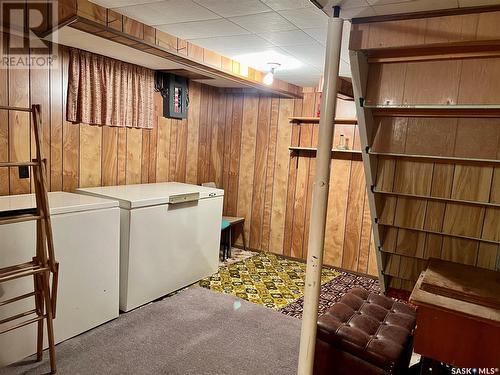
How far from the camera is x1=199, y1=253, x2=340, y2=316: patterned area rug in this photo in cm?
348

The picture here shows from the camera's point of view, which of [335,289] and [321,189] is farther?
[335,289]

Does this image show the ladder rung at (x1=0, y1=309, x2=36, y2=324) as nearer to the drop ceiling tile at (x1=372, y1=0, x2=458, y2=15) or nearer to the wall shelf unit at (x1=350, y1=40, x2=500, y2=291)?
the wall shelf unit at (x1=350, y1=40, x2=500, y2=291)

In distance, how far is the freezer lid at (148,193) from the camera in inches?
117

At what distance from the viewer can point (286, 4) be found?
1964 mm

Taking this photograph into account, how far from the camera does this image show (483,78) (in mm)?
1494

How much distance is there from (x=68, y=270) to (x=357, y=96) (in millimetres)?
2128

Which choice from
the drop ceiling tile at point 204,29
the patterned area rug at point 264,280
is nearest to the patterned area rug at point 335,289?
the patterned area rug at point 264,280

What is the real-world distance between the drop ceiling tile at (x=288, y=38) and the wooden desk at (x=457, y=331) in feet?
5.66

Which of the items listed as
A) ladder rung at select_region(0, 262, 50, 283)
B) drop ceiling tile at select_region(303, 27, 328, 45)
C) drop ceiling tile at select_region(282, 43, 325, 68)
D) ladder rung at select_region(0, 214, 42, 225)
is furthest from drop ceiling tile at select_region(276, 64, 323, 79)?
ladder rung at select_region(0, 262, 50, 283)

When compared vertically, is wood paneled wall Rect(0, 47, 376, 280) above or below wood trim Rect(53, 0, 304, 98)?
below

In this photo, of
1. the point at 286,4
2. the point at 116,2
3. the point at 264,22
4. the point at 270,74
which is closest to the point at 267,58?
the point at 270,74

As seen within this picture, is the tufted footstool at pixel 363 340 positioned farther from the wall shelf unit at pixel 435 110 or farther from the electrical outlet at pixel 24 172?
the electrical outlet at pixel 24 172

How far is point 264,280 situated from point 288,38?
7.86 ft

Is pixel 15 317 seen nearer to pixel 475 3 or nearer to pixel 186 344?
pixel 186 344
